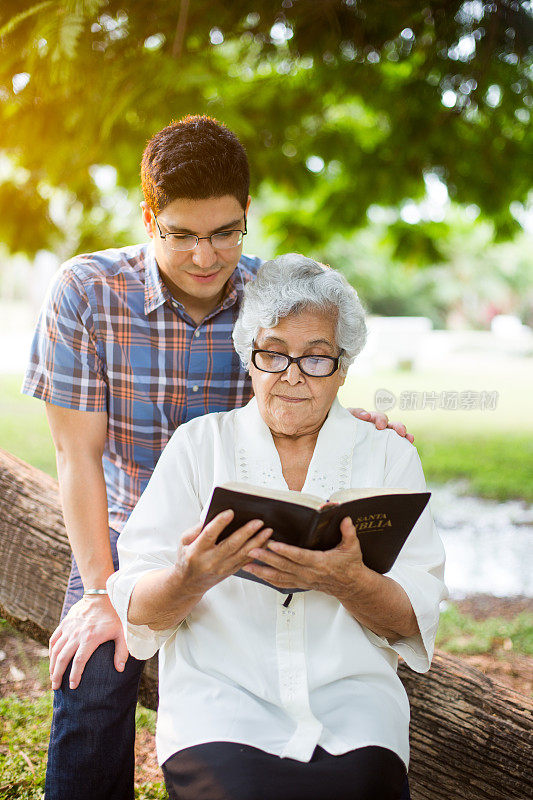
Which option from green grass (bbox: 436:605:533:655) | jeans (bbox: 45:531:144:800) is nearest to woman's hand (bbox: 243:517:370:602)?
jeans (bbox: 45:531:144:800)

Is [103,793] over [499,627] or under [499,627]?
over

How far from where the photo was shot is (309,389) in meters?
2.09

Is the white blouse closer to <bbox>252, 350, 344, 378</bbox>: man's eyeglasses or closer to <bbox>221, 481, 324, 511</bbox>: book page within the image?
<bbox>252, 350, 344, 378</bbox>: man's eyeglasses

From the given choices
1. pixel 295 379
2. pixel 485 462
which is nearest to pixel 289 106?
pixel 295 379

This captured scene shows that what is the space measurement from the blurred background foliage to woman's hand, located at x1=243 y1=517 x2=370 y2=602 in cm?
210

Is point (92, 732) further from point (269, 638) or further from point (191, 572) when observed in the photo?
point (191, 572)

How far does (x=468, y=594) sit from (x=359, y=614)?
3.53 meters

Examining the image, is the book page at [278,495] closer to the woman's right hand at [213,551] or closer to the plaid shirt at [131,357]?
the woman's right hand at [213,551]

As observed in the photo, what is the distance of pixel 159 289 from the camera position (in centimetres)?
241

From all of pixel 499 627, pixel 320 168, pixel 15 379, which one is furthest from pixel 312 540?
pixel 15 379

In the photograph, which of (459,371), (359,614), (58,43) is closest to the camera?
(359,614)

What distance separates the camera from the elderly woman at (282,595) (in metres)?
1.71

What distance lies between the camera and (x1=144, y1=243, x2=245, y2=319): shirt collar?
2.42 m

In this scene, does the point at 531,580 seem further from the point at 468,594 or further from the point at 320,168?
the point at 320,168
